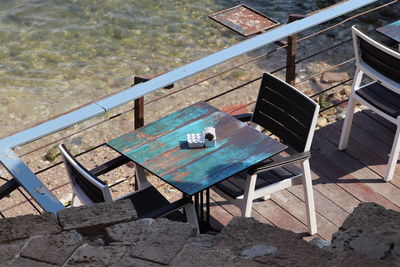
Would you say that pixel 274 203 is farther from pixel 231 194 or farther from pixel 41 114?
pixel 41 114

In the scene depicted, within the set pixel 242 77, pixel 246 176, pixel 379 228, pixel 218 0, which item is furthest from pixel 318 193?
pixel 218 0

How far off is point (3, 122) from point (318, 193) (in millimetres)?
5549

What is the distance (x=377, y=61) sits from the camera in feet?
17.0

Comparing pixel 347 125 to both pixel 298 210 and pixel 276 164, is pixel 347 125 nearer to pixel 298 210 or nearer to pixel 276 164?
pixel 298 210

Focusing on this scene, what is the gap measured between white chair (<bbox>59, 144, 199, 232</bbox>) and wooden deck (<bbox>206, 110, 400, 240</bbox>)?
1.77 ft

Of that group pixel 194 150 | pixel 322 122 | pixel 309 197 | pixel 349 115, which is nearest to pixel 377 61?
pixel 349 115

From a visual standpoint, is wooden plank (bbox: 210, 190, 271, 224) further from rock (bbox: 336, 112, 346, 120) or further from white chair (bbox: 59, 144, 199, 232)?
rock (bbox: 336, 112, 346, 120)

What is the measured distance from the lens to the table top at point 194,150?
14.3 ft

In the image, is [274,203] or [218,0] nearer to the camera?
[274,203]

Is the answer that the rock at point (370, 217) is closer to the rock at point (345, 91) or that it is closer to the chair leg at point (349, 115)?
the chair leg at point (349, 115)

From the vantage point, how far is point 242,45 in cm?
486

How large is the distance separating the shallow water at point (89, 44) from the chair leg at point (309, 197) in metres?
5.54

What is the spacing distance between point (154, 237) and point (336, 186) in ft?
9.27

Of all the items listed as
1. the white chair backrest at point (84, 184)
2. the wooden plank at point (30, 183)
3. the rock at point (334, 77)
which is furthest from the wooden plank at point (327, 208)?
the rock at point (334, 77)
